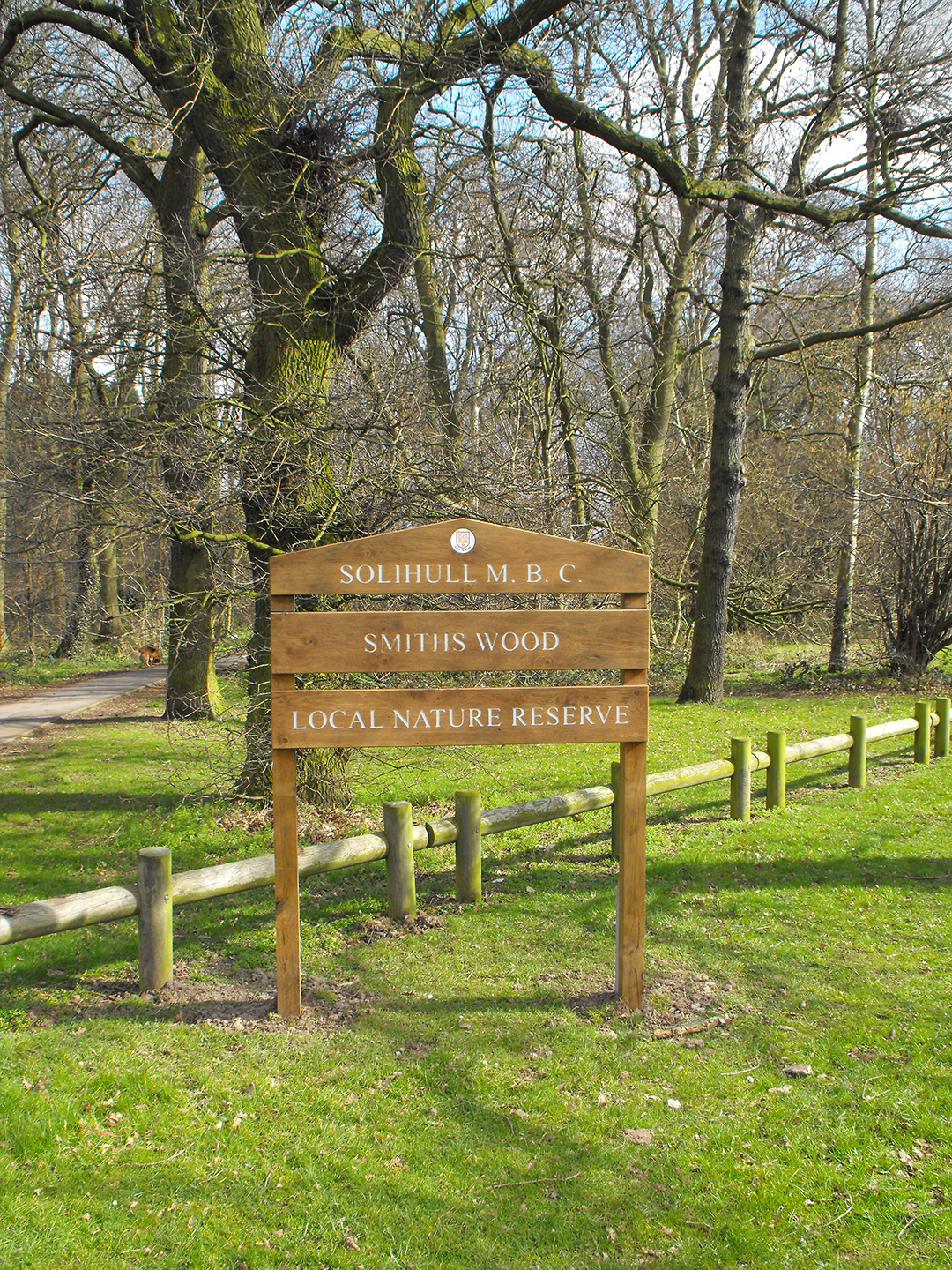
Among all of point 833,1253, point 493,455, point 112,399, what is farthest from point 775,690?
point 833,1253

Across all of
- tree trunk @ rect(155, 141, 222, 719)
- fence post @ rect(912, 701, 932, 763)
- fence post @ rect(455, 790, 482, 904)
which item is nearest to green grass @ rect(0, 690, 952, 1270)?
fence post @ rect(455, 790, 482, 904)

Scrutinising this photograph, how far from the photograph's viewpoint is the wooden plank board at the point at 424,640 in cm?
466

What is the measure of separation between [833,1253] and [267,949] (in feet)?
12.3

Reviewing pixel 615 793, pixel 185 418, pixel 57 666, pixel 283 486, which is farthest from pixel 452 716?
pixel 57 666

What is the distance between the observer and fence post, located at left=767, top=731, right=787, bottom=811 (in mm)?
8883

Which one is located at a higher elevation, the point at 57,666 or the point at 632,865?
the point at 632,865

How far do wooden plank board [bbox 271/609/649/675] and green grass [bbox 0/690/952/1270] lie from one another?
189 centimetres

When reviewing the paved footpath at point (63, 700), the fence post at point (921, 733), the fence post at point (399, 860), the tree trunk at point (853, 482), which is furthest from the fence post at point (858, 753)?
the paved footpath at point (63, 700)

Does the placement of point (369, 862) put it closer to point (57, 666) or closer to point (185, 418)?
point (185, 418)

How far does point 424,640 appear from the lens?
4680 millimetres

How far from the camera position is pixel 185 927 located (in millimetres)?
6180

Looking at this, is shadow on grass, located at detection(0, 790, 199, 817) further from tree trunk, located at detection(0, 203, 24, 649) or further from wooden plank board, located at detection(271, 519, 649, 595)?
wooden plank board, located at detection(271, 519, 649, 595)

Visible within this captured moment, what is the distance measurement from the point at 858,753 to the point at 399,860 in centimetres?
596

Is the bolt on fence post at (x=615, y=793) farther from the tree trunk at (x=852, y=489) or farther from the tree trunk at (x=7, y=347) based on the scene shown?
the tree trunk at (x=852, y=489)
